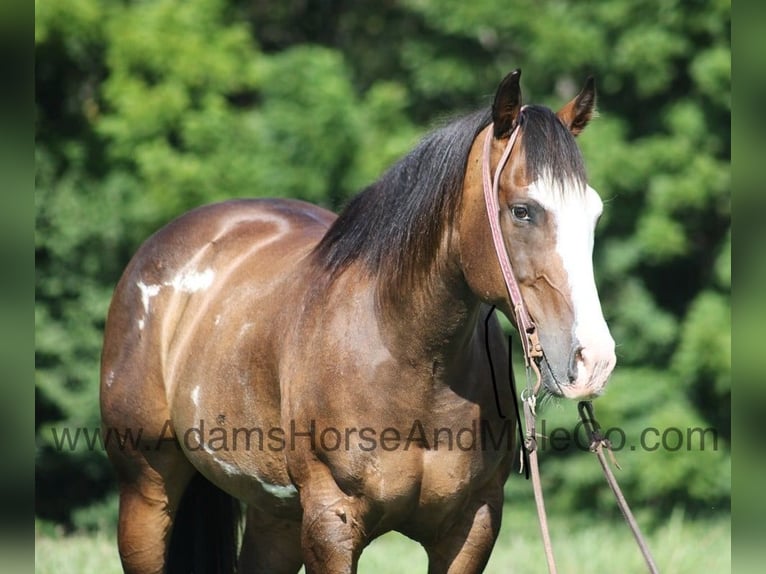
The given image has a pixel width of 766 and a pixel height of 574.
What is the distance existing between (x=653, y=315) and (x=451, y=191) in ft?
24.4

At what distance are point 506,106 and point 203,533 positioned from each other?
2.37m

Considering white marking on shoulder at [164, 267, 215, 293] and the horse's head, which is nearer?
the horse's head

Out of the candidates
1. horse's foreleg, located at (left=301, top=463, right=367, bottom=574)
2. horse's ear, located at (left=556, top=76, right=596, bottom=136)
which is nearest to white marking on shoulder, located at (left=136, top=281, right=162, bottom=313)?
horse's foreleg, located at (left=301, top=463, right=367, bottom=574)

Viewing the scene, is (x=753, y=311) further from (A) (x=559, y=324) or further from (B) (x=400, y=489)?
(B) (x=400, y=489)

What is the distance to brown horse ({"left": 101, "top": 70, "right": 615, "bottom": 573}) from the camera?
2676 millimetres

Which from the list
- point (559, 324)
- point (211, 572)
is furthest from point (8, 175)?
point (211, 572)

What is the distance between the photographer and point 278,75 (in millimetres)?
9703

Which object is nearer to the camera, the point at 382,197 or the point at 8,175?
the point at 8,175

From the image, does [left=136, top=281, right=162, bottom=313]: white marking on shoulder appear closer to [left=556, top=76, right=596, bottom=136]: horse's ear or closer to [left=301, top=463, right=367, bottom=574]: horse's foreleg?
[left=301, top=463, right=367, bottom=574]: horse's foreleg

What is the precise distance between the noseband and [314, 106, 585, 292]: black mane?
10 centimetres

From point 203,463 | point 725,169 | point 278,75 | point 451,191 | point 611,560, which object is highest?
point 278,75

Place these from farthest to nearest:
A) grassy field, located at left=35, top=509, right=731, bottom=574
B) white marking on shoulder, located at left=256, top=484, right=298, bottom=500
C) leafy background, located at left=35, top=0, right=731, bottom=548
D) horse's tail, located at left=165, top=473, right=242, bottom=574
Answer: leafy background, located at left=35, top=0, right=731, bottom=548, grassy field, located at left=35, top=509, right=731, bottom=574, horse's tail, located at left=165, top=473, right=242, bottom=574, white marking on shoulder, located at left=256, top=484, right=298, bottom=500

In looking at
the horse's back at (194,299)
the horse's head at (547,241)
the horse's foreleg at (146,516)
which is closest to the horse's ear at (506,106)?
the horse's head at (547,241)

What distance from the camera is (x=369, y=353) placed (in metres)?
3.11
